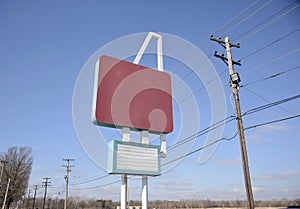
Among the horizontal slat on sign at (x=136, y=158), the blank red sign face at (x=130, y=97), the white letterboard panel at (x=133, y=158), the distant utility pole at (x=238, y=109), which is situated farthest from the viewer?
the distant utility pole at (x=238, y=109)

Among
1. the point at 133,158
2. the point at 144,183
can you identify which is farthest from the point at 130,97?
the point at 144,183

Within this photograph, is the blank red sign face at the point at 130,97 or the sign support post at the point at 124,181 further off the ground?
the blank red sign face at the point at 130,97

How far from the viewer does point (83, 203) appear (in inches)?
4345

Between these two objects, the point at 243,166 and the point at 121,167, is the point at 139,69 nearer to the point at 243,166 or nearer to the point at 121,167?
the point at 121,167

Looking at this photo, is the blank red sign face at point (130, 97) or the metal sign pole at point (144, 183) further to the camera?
the metal sign pole at point (144, 183)

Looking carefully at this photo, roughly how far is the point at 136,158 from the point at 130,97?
6.86 ft

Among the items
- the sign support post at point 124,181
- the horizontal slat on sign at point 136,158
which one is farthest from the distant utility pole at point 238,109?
the sign support post at point 124,181

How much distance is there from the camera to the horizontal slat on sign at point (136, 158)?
7.55 meters

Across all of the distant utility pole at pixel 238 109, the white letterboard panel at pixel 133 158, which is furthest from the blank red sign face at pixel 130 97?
the distant utility pole at pixel 238 109

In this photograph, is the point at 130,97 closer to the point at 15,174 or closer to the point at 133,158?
the point at 133,158

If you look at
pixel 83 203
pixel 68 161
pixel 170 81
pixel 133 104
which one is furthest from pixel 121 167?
pixel 83 203

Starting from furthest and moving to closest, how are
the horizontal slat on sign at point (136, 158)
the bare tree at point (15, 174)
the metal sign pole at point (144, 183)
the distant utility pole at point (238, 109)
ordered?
the bare tree at point (15, 174)
the distant utility pole at point (238, 109)
the metal sign pole at point (144, 183)
the horizontal slat on sign at point (136, 158)

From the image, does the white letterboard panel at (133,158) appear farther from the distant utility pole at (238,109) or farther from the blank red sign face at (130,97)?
the distant utility pole at (238,109)

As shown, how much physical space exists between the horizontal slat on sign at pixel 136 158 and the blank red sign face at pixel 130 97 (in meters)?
0.77
